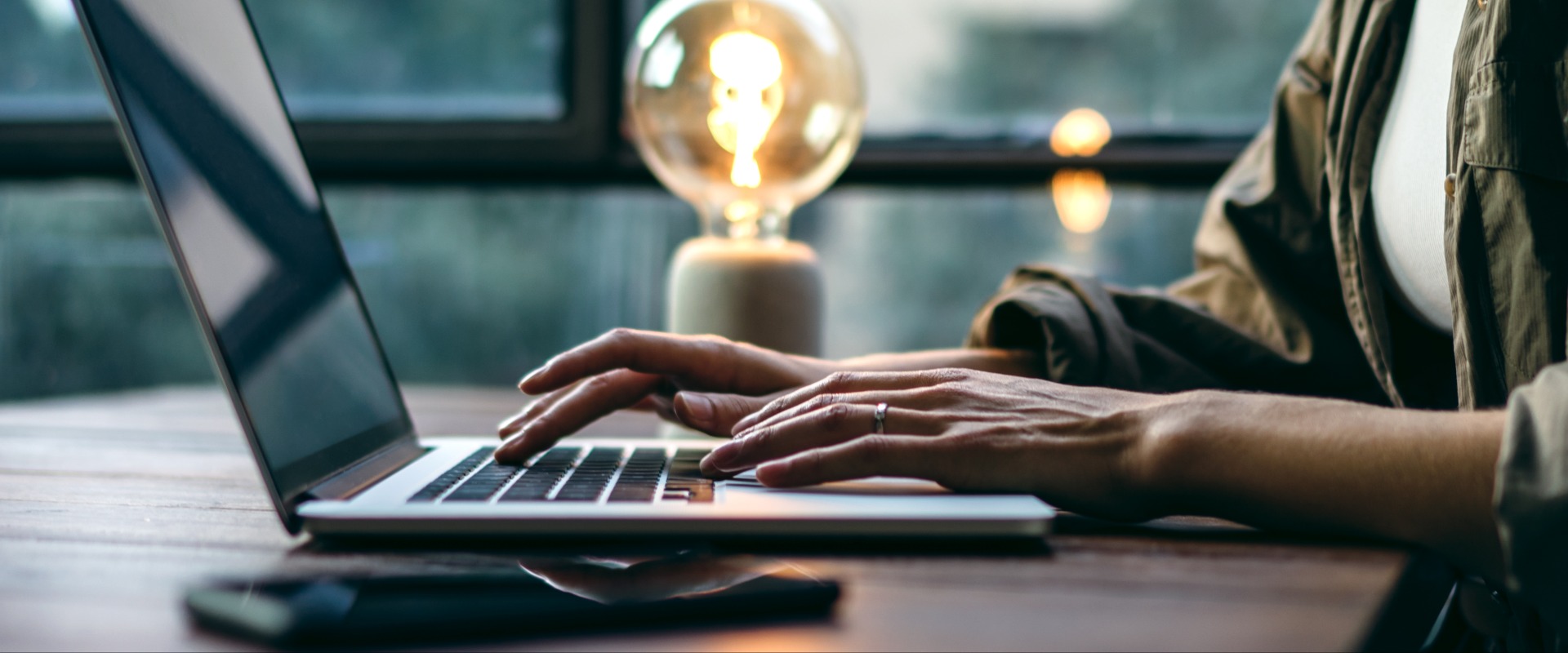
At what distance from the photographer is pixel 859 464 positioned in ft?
1.55

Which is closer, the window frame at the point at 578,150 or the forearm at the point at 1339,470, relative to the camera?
the forearm at the point at 1339,470

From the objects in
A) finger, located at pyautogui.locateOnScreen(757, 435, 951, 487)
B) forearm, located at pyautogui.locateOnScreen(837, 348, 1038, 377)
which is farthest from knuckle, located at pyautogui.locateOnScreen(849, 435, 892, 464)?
forearm, located at pyautogui.locateOnScreen(837, 348, 1038, 377)

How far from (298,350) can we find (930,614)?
0.38 m

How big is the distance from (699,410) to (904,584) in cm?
28

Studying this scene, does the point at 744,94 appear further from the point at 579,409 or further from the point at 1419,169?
→ the point at 1419,169

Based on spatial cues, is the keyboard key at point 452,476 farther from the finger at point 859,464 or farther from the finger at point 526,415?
the finger at point 859,464

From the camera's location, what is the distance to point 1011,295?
81 cm

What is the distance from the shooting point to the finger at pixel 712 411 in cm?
61

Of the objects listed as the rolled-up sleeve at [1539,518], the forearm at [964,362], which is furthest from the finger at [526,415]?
the rolled-up sleeve at [1539,518]

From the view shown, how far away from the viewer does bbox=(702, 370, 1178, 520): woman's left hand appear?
1.55 feet

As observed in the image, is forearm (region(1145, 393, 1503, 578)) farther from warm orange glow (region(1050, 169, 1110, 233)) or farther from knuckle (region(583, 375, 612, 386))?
warm orange glow (region(1050, 169, 1110, 233))

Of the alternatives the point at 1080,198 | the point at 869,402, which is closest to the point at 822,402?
the point at 869,402

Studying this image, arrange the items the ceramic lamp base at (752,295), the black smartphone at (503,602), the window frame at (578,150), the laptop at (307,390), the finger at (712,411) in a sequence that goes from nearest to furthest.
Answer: the black smartphone at (503,602) → the laptop at (307,390) → the finger at (712,411) → the ceramic lamp base at (752,295) → the window frame at (578,150)

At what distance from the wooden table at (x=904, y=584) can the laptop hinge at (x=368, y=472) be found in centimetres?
3
